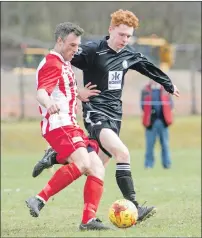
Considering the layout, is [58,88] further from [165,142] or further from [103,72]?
[165,142]

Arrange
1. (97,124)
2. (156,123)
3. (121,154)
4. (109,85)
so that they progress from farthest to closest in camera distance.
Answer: (156,123)
(109,85)
(97,124)
(121,154)

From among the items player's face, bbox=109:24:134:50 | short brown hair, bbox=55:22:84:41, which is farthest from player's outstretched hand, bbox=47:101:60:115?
player's face, bbox=109:24:134:50

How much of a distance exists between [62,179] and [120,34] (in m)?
1.87

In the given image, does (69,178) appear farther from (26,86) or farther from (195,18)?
(195,18)

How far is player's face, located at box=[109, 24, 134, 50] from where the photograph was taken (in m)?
9.69

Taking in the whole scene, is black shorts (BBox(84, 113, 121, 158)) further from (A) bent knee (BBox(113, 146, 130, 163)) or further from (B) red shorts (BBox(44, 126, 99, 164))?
(B) red shorts (BBox(44, 126, 99, 164))

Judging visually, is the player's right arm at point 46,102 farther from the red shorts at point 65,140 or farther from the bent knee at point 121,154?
the bent knee at point 121,154

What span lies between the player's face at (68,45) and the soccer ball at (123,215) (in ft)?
5.59

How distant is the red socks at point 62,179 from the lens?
29.5 feet

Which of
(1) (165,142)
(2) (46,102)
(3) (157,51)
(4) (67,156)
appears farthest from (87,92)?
(3) (157,51)

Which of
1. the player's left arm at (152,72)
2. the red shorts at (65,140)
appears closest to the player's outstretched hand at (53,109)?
the red shorts at (65,140)

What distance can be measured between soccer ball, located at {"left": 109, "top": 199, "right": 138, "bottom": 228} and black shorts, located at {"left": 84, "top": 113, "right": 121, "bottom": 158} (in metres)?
0.86

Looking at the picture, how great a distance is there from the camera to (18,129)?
2934 centimetres

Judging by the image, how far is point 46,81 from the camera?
8906 mm
